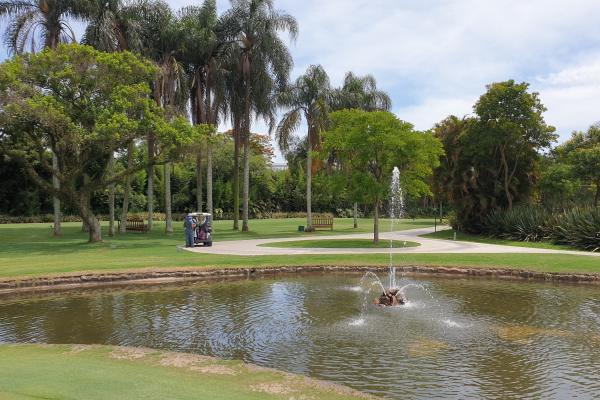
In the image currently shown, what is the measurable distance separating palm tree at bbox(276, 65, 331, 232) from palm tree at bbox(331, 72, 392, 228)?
6.09 feet

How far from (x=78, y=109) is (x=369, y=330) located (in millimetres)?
21574

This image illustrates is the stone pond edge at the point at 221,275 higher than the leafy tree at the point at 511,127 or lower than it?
lower

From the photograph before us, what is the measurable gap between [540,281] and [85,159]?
22117mm

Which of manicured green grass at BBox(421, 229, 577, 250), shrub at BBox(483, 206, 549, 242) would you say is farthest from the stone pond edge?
shrub at BBox(483, 206, 549, 242)

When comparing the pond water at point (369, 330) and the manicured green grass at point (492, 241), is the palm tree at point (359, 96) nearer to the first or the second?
the manicured green grass at point (492, 241)

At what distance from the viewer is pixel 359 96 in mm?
39562

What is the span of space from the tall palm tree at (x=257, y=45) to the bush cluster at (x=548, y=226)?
54.4 feet

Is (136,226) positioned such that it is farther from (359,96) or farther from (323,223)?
(359,96)

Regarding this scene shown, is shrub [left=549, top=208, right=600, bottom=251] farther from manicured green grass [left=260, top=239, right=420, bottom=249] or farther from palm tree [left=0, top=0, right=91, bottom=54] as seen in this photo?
palm tree [left=0, top=0, right=91, bottom=54]

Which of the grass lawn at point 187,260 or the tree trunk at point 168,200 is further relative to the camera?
the tree trunk at point 168,200

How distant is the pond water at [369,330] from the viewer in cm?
730

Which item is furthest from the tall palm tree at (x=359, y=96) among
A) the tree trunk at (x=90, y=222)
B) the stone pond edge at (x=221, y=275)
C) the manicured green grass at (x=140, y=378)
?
the manicured green grass at (x=140, y=378)

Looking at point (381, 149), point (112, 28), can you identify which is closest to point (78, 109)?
point (112, 28)

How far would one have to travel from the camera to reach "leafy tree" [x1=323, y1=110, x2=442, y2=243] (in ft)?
85.0
